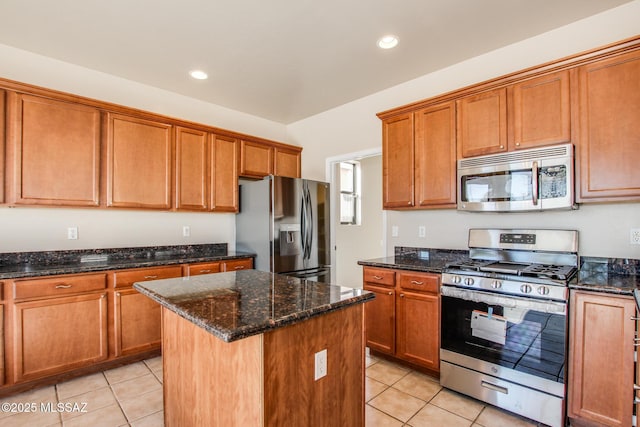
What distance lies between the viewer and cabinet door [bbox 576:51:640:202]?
78.4 inches

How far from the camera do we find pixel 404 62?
3066 mm

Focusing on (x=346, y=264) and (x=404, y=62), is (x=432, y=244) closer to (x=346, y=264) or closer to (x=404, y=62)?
(x=404, y=62)

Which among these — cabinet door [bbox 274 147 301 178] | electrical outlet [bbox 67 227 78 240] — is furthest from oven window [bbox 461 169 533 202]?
electrical outlet [bbox 67 227 78 240]

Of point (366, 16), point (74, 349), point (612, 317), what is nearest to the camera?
point (612, 317)

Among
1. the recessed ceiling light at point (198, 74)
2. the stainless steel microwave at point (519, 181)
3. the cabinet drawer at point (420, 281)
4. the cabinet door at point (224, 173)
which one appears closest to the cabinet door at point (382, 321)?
the cabinet drawer at point (420, 281)

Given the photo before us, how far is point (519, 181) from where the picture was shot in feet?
7.96

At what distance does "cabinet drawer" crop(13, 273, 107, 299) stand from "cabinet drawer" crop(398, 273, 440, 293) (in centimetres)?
255

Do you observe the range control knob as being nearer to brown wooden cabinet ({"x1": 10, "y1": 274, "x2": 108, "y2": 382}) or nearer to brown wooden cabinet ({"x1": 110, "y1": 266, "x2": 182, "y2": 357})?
brown wooden cabinet ({"x1": 110, "y1": 266, "x2": 182, "y2": 357})

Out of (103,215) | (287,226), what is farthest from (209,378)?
(103,215)

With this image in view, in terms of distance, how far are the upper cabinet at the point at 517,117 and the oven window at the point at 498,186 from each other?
20 centimetres

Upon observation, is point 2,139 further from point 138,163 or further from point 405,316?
point 405,316

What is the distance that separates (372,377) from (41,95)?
11.9 ft

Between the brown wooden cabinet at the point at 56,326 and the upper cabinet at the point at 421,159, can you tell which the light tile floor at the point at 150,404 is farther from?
the upper cabinet at the point at 421,159

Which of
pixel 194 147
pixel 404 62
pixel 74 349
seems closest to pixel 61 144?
pixel 194 147
